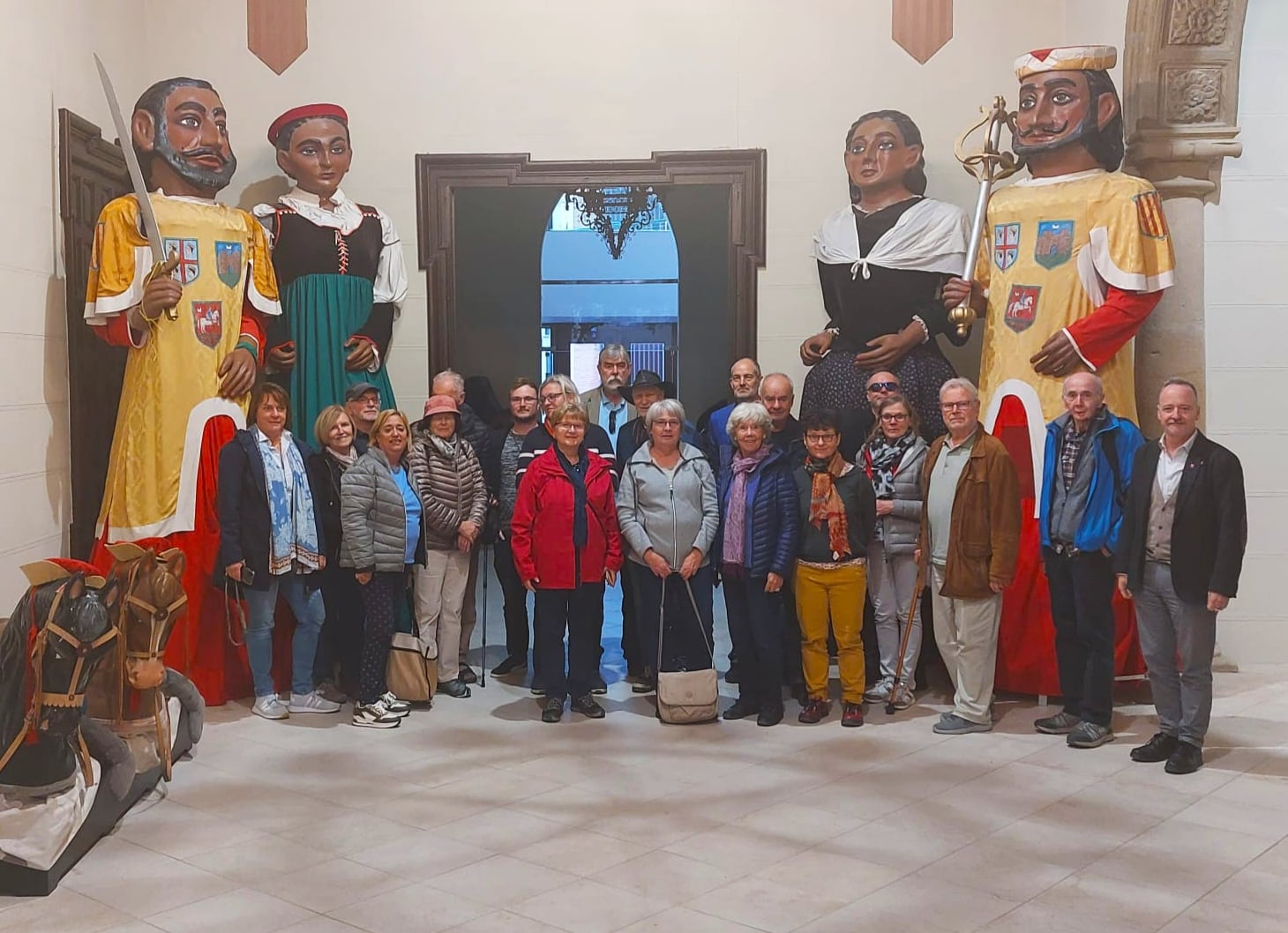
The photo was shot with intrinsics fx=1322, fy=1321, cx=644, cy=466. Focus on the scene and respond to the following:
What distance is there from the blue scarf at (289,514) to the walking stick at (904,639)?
231 cm

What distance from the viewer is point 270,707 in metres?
5.16

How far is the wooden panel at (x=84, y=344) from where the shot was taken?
5.53m

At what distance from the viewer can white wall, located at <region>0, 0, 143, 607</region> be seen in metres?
5.06

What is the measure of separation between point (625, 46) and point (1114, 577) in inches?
137

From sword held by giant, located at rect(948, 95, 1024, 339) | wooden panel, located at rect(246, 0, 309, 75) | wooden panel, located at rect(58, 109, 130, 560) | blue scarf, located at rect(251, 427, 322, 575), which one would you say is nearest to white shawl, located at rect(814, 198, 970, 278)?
sword held by giant, located at rect(948, 95, 1024, 339)

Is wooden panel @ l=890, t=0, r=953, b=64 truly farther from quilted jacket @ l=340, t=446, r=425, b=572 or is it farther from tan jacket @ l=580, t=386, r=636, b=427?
quilted jacket @ l=340, t=446, r=425, b=572

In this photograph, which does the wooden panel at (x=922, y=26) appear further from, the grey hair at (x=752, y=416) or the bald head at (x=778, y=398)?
the grey hair at (x=752, y=416)

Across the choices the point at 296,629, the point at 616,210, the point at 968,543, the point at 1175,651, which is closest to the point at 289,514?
the point at 296,629

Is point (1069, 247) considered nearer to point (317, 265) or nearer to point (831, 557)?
point (831, 557)

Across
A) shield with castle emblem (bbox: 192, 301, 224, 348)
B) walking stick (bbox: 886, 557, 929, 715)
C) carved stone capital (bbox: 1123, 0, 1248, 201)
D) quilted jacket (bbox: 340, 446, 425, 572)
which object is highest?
carved stone capital (bbox: 1123, 0, 1248, 201)

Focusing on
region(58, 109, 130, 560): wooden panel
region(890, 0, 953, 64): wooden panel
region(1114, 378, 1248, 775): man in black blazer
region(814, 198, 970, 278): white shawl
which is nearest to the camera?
region(1114, 378, 1248, 775): man in black blazer

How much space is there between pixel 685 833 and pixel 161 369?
2.90m

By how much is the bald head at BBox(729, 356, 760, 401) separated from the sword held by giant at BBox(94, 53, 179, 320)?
7.66ft

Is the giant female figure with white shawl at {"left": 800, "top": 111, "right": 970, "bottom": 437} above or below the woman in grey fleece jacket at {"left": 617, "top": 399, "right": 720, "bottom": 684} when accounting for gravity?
above
